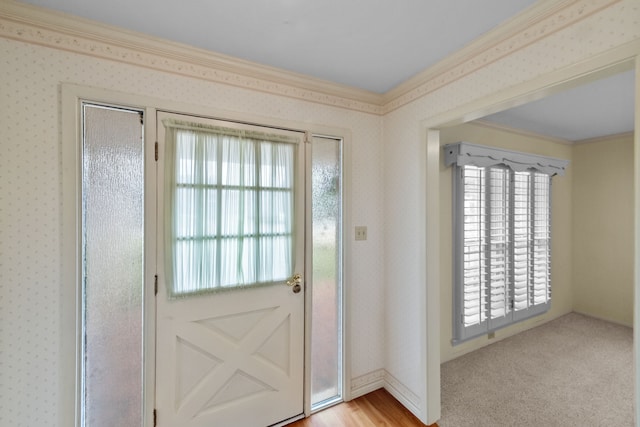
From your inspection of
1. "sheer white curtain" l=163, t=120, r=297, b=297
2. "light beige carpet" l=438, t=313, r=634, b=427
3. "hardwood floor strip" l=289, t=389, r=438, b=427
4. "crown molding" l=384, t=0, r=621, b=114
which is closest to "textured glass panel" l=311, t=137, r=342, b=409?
"hardwood floor strip" l=289, t=389, r=438, b=427

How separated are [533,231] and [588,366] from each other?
146 cm

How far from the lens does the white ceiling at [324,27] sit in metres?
1.33

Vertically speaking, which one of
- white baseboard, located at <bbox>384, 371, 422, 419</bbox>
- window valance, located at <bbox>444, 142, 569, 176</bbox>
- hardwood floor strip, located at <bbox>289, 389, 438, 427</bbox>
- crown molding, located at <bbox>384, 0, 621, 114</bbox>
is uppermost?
crown molding, located at <bbox>384, 0, 621, 114</bbox>

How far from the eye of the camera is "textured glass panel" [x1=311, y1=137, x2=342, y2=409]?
2.17 m

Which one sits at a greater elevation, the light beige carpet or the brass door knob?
the brass door knob

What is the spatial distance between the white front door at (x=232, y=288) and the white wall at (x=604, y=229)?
4304mm

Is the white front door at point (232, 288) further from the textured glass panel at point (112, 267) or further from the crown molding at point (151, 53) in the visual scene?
the crown molding at point (151, 53)

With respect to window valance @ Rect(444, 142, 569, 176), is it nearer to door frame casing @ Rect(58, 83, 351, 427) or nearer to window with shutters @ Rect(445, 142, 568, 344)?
window with shutters @ Rect(445, 142, 568, 344)

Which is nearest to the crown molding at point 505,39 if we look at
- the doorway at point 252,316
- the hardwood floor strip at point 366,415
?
the doorway at point 252,316

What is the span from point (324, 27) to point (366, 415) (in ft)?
8.38

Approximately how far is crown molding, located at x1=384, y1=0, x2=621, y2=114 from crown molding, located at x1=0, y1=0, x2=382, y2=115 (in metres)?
0.57

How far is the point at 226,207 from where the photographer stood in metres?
1.81

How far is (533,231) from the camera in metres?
3.48

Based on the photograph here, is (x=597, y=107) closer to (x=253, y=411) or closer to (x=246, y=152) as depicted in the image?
(x=246, y=152)
